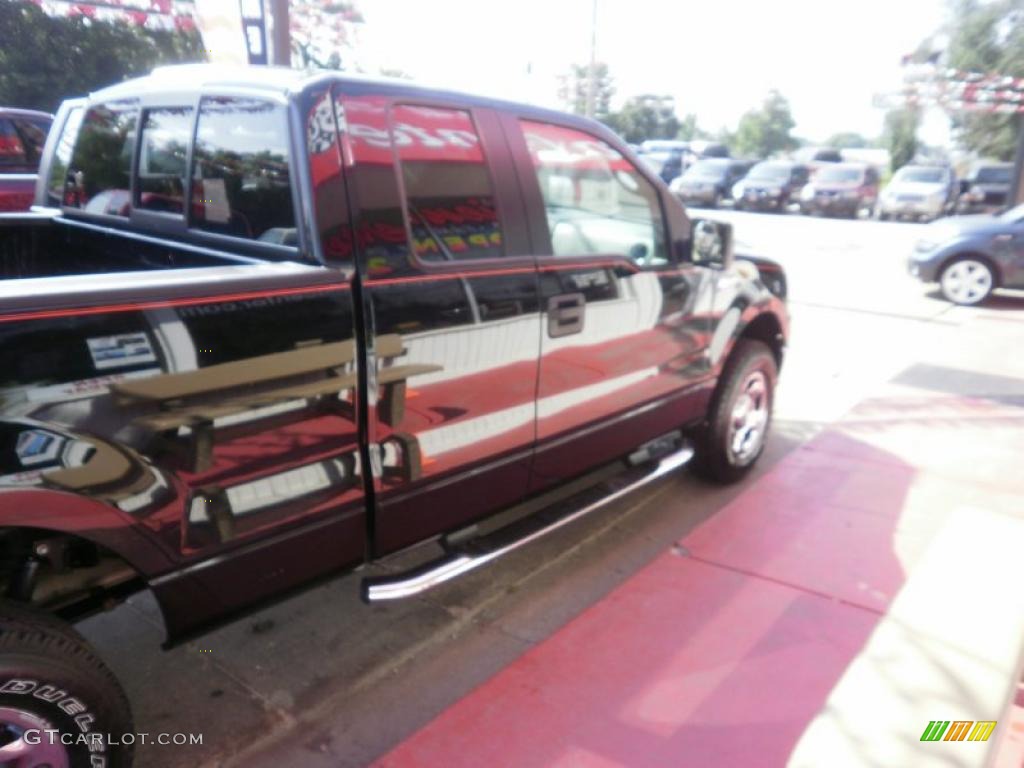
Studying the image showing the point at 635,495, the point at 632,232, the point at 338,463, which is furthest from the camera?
the point at 635,495

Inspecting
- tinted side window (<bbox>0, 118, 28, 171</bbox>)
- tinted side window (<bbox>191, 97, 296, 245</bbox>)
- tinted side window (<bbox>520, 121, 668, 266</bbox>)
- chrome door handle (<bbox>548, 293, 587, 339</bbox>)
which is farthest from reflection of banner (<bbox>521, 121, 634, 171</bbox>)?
tinted side window (<bbox>0, 118, 28, 171</bbox>)

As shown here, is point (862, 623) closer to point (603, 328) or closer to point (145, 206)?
point (603, 328)

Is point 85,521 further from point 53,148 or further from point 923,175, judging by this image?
point 923,175

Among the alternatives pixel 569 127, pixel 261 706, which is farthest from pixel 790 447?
pixel 261 706

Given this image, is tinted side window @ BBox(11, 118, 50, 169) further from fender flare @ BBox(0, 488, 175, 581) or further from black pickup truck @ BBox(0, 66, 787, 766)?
fender flare @ BBox(0, 488, 175, 581)

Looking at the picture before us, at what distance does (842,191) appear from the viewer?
2370cm

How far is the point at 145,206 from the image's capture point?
3.02 metres

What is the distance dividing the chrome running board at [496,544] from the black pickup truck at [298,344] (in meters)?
0.01

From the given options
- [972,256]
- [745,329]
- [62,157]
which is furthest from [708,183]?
[62,157]

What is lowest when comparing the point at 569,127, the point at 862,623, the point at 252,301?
the point at 862,623

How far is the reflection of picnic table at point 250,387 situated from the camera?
188cm

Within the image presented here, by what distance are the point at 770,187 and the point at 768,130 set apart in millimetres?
43872

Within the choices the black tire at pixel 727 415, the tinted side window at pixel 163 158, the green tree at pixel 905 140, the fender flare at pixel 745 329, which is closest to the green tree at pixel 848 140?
the green tree at pixel 905 140

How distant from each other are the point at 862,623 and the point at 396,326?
88.2 inches
